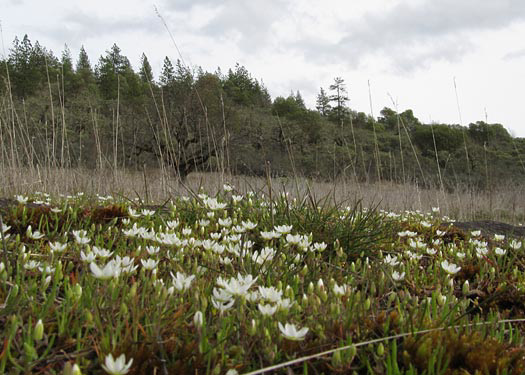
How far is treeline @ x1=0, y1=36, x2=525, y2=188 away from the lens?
5.89m

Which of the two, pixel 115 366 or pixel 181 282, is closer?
pixel 115 366

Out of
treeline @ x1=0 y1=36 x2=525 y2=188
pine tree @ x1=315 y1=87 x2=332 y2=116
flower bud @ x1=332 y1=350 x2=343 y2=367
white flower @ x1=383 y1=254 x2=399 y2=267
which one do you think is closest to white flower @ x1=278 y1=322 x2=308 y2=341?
flower bud @ x1=332 y1=350 x2=343 y2=367

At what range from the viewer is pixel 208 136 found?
224 inches

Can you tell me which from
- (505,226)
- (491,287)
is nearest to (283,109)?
(505,226)

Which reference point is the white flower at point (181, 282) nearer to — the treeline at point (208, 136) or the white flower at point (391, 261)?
the white flower at point (391, 261)

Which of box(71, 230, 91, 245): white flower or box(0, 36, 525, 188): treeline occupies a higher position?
box(0, 36, 525, 188): treeline

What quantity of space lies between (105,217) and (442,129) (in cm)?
3240

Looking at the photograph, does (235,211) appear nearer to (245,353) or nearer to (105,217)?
(105,217)

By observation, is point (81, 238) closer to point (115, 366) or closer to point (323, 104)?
point (115, 366)

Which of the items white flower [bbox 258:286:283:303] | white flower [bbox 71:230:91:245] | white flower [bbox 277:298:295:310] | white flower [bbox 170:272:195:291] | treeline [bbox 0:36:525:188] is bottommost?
white flower [bbox 277:298:295:310]

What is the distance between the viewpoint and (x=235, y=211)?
11.0 feet

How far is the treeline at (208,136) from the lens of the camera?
5.89 metres

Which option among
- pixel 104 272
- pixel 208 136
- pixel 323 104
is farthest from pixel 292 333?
pixel 323 104

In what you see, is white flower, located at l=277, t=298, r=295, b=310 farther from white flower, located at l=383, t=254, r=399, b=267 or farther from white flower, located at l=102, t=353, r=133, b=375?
white flower, located at l=383, t=254, r=399, b=267
